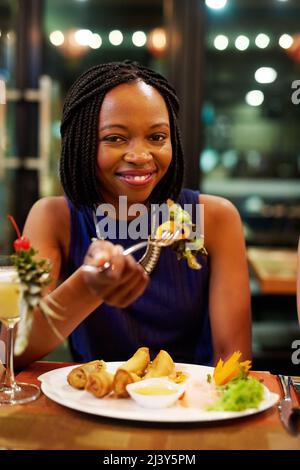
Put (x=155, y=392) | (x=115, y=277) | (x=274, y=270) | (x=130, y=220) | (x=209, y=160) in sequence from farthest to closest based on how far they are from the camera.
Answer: (x=209, y=160) → (x=274, y=270) → (x=130, y=220) → (x=155, y=392) → (x=115, y=277)

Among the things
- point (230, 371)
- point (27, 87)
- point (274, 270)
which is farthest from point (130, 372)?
point (27, 87)

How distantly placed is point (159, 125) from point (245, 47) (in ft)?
9.45

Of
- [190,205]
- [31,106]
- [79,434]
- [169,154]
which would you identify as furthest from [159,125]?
[31,106]

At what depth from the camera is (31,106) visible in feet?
13.1

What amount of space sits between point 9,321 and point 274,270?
2276 mm

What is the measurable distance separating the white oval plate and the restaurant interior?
2.40m

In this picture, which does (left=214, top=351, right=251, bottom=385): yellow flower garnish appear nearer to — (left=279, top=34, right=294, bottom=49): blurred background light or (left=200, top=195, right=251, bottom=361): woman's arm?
(left=200, top=195, right=251, bottom=361): woman's arm

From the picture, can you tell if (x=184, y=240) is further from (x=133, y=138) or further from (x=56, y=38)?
(x=56, y=38)

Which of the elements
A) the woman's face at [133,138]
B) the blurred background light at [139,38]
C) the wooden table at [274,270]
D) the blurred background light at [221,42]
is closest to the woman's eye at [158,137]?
the woman's face at [133,138]

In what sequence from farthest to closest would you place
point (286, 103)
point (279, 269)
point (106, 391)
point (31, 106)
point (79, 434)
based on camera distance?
point (286, 103)
point (31, 106)
point (279, 269)
point (106, 391)
point (79, 434)

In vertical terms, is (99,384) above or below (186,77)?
below

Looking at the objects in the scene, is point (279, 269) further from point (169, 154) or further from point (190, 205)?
point (169, 154)

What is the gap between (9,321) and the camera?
1.28 m

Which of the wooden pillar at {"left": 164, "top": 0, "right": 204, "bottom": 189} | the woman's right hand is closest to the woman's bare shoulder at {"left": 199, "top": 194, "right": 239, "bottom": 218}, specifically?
the woman's right hand
